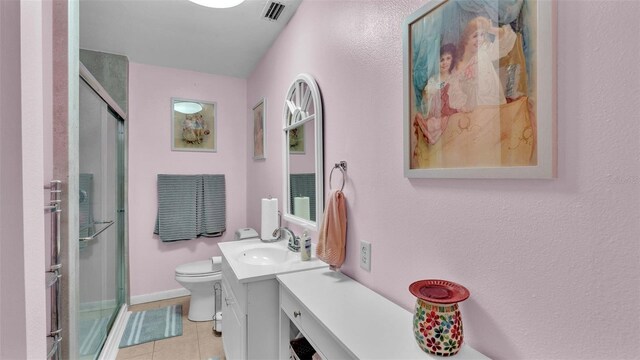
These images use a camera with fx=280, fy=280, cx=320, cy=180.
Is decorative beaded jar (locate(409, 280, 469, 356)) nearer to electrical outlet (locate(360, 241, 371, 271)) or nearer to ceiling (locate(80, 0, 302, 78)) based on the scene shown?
electrical outlet (locate(360, 241, 371, 271))

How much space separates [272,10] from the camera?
6.18 ft

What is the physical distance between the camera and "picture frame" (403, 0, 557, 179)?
0.62m

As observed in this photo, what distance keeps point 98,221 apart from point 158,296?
1231 millimetres

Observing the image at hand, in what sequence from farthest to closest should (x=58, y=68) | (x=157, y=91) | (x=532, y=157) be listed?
(x=157, y=91), (x=58, y=68), (x=532, y=157)

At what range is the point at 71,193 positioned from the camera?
1.16 m

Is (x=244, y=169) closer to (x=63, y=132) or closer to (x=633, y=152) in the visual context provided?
(x=63, y=132)

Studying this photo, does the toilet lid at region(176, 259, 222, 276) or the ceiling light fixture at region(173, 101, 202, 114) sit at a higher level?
the ceiling light fixture at region(173, 101, 202, 114)

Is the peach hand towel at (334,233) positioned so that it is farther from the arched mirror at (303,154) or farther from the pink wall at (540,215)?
the arched mirror at (303,154)

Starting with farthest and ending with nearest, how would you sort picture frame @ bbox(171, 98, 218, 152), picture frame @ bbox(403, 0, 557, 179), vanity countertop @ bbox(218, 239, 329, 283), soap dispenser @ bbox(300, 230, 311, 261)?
picture frame @ bbox(171, 98, 218, 152)
soap dispenser @ bbox(300, 230, 311, 261)
vanity countertop @ bbox(218, 239, 329, 283)
picture frame @ bbox(403, 0, 557, 179)

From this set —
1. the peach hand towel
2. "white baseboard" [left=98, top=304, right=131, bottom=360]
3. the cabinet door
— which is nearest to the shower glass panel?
"white baseboard" [left=98, top=304, right=131, bottom=360]

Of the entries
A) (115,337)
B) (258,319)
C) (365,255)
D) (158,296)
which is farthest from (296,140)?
(158,296)

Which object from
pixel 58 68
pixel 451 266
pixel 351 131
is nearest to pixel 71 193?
pixel 58 68

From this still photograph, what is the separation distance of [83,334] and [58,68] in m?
1.46

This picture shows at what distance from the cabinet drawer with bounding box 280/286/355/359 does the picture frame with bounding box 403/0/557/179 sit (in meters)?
0.60
